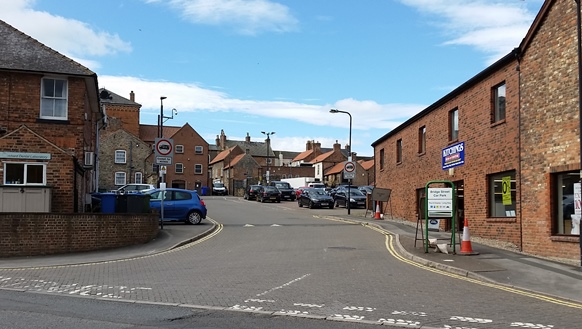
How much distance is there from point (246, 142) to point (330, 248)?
11579cm

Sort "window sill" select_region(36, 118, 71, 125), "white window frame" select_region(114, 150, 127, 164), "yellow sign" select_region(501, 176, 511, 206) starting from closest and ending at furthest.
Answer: "yellow sign" select_region(501, 176, 511, 206), "window sill" select_region(36, 118, 71, 125), "white window frame" select_region(114, 150, 127, 164)

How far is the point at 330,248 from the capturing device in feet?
56.0

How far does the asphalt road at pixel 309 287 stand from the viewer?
26.6 feet

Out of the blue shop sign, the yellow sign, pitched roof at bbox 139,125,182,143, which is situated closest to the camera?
the yellow sign

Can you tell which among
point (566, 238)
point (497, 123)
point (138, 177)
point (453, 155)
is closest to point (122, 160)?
point (138, 177)

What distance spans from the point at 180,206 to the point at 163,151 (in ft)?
15.8

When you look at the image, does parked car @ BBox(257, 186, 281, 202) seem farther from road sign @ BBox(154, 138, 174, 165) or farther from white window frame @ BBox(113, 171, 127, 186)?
road sign @ BBox(154, 138, 174, 165)

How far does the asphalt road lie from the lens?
812cm

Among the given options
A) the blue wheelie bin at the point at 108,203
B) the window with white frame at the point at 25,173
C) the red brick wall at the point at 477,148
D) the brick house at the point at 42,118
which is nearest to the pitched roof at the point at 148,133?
the brick house at the point at 42,118

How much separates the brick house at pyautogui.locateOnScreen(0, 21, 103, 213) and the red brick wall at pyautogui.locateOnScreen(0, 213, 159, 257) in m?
1.91

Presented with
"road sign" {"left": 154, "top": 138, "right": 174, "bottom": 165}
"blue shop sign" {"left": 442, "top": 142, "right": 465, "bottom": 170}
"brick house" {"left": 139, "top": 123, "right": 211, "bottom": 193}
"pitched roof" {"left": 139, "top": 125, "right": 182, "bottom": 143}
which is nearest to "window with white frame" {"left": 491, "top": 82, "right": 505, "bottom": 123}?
"blue shop sign" {"left": 442, "top": 142, "right": 465, "bottom": 170}

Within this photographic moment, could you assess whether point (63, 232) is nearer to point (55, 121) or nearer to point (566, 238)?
point (55, 121)

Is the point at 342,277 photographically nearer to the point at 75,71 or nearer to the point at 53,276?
the point at 53,276

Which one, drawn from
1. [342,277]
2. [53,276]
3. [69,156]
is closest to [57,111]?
[69,156]
